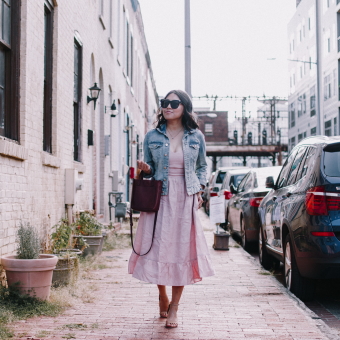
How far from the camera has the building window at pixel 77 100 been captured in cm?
1104

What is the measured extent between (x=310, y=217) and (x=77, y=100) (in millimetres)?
6422

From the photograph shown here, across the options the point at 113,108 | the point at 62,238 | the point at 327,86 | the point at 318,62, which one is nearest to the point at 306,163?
the point at 62,238

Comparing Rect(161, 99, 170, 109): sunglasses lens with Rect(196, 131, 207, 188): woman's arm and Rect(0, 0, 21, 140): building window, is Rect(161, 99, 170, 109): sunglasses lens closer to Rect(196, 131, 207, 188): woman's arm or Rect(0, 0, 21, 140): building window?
Rect(196, 131, 207, 188): woman's arm

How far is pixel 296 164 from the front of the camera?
289 inches

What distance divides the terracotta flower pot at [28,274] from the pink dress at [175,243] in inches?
39.0

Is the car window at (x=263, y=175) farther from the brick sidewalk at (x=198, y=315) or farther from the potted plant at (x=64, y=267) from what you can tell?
the potted plant at (x=64, y=267)

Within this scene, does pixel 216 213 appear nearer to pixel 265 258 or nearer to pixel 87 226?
pixel 265 258

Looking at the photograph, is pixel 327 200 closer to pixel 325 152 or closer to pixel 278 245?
pixel 325 152

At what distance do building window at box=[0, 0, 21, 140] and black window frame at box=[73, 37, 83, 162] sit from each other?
13.8ft

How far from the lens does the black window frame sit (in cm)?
1104

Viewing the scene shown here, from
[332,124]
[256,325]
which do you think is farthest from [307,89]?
[256,325]

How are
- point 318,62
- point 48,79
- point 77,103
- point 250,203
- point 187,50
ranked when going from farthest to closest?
point 318,62, point 187,50, point 77,103, point 250,203, point 48,79

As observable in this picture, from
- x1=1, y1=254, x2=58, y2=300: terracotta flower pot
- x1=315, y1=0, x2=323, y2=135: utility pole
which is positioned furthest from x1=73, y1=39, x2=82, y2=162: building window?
x1=315, y1=0, x2=323, y2=135: utility pole

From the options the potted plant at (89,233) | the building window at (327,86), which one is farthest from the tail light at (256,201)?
the building window at (327,86)
